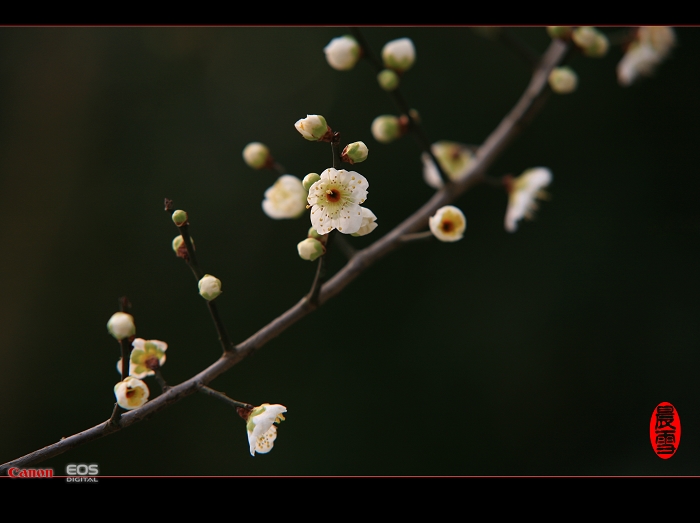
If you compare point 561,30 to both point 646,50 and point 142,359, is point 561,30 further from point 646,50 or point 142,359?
point 142,359

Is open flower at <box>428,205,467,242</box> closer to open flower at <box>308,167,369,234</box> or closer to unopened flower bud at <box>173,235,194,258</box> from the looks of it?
open flower at <box>308,167,369,234</box>

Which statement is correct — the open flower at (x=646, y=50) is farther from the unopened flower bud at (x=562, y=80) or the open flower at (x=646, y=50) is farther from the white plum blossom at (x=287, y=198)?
the white plum blossom at (x=287, y=198)

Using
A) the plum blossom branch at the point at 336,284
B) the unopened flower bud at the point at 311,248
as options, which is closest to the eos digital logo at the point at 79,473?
the plum blossom branch at the point at 336,284

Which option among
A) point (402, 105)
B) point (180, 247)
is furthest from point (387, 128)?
point (180, 247)

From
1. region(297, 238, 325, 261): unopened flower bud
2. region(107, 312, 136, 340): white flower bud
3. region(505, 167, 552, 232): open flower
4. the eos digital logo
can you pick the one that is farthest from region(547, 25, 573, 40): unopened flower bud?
the eos digital logo

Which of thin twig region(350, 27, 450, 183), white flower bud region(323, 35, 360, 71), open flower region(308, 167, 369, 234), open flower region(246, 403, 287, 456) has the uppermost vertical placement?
white flower bud region(323, 35, 360, 71)

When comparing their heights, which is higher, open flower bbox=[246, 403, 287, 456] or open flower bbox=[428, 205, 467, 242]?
open flower bbox=[428, 205, 467, 242]

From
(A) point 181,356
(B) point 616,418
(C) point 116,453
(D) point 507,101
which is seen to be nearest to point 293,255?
(A) point 181,356

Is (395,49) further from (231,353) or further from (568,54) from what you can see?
(231,353)
